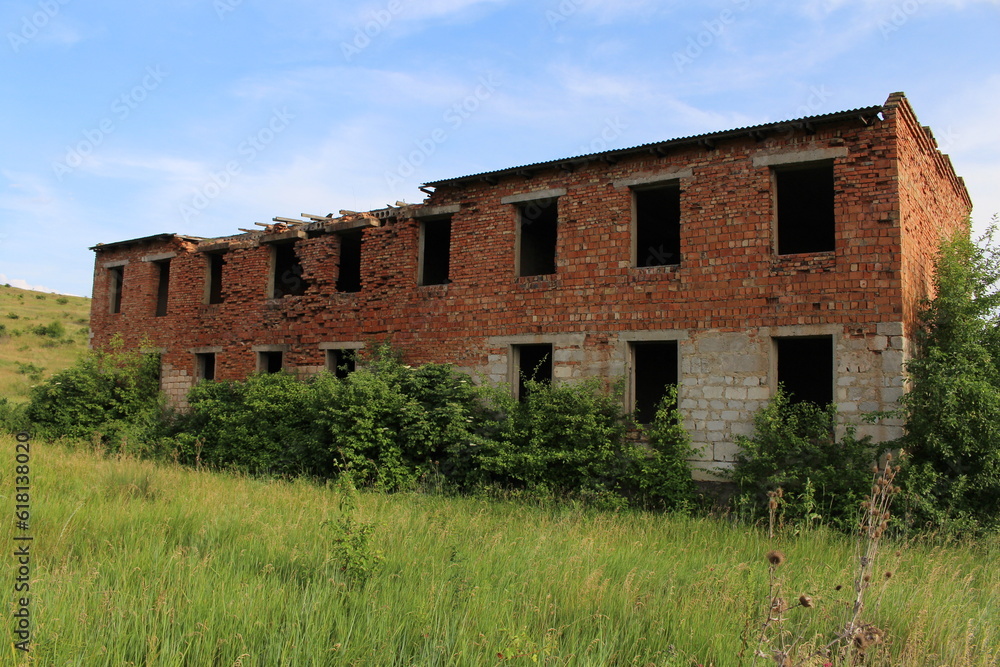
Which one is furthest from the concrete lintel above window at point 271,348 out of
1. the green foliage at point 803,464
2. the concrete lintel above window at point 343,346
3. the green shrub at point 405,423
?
the green foliage at point 803,464

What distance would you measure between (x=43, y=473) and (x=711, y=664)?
31.1 feet

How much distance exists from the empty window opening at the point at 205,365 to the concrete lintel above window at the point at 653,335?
12.0 meters

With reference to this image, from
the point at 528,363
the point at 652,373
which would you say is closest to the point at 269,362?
the point at 528,363

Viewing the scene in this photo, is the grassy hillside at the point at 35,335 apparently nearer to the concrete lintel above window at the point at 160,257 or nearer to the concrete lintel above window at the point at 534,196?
the concrete lintel above window at the point at 160,257

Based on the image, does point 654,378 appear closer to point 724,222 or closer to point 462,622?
point 724,222

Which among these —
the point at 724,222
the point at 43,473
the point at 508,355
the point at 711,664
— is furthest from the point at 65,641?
the point at 724,222

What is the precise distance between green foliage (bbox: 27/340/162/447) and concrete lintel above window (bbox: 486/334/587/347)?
9.84m

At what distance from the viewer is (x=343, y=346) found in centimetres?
1594

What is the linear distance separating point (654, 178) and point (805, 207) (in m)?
4.51

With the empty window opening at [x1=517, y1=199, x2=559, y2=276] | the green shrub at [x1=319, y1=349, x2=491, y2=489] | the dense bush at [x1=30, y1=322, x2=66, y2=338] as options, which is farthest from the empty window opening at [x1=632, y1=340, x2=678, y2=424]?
the dense bush at [x1=30, y1=322, x2=66, y2=338]

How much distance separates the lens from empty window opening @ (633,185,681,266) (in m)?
13.8

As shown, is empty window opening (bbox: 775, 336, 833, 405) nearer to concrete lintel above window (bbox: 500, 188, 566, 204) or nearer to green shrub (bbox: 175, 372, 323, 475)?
concrete lintel above window (bbox: 500, 188, 566, 204)

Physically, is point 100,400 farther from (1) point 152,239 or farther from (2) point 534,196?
(2) point 534,196

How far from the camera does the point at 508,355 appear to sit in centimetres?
1363
